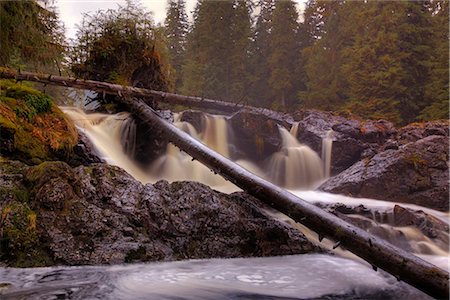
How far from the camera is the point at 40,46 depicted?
7.80 m

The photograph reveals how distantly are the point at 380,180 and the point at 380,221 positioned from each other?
2694mm

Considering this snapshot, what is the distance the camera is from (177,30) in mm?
32812

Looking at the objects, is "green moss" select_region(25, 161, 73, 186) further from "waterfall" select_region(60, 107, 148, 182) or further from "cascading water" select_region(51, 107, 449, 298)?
"waterfall" select_region(60, 107, 148, 182)

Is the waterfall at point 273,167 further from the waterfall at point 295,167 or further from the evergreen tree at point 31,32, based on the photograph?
the evergreen tree at point 31,32

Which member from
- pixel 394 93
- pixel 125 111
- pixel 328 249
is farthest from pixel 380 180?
pixel 394 93

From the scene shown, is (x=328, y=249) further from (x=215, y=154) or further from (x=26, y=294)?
(x=26, y=294)

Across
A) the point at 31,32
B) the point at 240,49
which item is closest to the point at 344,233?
the point at 31,32

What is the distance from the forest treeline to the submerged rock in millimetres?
4332

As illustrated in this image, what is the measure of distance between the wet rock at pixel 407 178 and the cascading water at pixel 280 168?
470mm

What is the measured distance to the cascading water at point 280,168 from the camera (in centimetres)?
636

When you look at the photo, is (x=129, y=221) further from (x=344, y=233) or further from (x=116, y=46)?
(x=116, y=46)

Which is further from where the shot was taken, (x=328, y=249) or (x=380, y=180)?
(x=380, y=180)

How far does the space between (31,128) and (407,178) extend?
921 centimetres

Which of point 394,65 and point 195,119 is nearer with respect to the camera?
point 195,119
